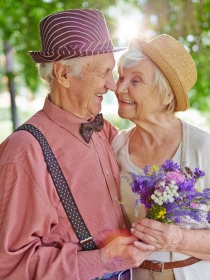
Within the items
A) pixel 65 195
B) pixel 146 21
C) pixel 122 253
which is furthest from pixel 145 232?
pixel 146 21

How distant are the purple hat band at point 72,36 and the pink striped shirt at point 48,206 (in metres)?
0.31

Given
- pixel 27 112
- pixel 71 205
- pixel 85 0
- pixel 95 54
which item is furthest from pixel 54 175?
pixel 27 112

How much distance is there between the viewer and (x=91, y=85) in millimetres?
2406

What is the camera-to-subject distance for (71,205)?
7.38 ft

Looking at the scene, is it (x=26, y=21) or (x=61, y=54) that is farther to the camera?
(x=26, y=21)

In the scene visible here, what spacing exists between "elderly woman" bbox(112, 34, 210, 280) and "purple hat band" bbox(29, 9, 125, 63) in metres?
0.33

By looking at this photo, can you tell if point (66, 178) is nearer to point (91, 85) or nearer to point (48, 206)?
point (48, 206)

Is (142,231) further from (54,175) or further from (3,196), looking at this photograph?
(3,196)

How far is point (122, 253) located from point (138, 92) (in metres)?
1.02

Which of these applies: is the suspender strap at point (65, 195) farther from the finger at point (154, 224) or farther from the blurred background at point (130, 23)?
the blurred background at point (130, 23)

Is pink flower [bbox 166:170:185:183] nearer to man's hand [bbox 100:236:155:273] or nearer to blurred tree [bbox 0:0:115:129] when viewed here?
man's hand [bbox 100:236:155:273]

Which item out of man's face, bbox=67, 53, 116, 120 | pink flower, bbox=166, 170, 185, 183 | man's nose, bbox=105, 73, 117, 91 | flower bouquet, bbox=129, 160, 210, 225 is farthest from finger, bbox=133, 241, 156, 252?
man's nose, bbox=105, 73, 117, 91

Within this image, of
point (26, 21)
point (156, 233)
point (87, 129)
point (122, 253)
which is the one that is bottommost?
point (122, 253)

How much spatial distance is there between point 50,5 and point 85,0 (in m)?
0.52
